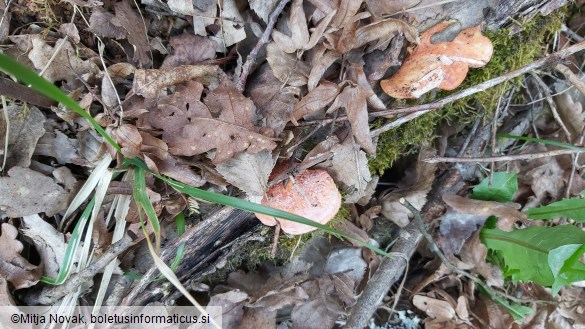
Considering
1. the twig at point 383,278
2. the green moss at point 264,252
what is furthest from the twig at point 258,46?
the twig at point 383,278

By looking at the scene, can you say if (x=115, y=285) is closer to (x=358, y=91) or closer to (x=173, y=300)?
(x=173, y=300)

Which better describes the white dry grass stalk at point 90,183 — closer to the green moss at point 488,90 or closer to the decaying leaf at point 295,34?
the decaying leaf at point 295,34

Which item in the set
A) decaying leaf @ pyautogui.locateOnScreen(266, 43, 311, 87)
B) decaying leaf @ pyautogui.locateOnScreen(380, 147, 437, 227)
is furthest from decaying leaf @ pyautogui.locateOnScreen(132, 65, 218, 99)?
decaying leaf @ pyautogui.locateOnScreen(380, 147, 437, 227)

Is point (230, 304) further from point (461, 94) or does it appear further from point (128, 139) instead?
point (461, 94)

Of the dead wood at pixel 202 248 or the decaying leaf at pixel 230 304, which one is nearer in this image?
the dead wood at pixel 202 248

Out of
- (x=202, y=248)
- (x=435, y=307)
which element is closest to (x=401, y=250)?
(x=435, y=307)

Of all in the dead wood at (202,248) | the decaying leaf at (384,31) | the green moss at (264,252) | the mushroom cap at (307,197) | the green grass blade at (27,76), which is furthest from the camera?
the green moss at (264,252)
